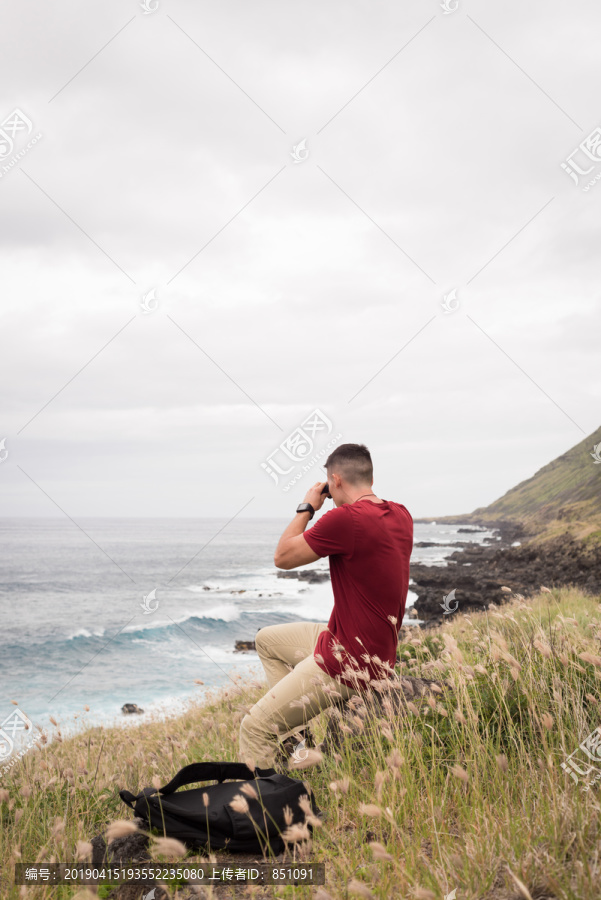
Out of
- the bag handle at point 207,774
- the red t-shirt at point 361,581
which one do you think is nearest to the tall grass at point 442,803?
the bag handle at point 207,774

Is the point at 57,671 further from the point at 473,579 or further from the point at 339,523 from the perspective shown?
the point at 339,523

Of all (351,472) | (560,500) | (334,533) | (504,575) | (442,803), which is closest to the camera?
(442,803)

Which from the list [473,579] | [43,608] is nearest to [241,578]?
[43,608]

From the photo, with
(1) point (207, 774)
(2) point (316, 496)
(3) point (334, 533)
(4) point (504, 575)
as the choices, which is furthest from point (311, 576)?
(1) point (207, 774)

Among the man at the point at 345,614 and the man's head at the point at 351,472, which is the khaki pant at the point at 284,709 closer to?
the man at the point at 345,614

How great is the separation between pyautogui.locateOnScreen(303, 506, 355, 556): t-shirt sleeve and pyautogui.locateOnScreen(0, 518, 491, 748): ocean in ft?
4.31

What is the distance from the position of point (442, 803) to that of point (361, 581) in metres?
1.49

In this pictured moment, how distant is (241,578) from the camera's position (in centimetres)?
5619

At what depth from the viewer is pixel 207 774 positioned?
3.14 m

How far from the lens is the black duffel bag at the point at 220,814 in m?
2.75

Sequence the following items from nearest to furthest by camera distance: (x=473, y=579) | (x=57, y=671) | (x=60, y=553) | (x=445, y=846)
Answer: (x=445, y=846), (x=57, y=671), (x=473, y=579), (x=60, y=553)

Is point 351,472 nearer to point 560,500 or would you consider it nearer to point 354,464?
point 354,464

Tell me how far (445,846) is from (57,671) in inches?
1079

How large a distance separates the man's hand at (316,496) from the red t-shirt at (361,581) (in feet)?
1.95
